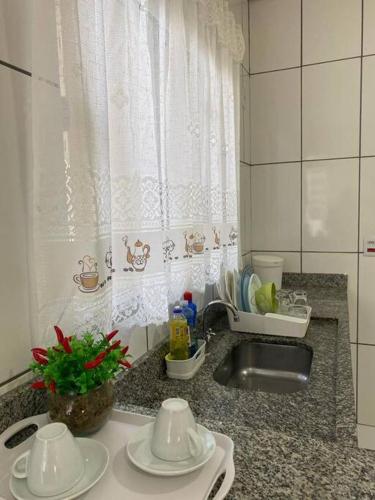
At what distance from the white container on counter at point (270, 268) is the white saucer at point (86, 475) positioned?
1.42 metres

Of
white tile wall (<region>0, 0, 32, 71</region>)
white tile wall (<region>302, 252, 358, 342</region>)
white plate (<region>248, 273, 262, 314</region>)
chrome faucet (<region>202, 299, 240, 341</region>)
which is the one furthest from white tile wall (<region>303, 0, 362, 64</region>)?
white tile wall (<region>0, 0, 32, 71</region>)

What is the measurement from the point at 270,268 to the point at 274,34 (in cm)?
126

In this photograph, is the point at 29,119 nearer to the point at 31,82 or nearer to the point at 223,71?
the point at 31,82

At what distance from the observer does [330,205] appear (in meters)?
1.95

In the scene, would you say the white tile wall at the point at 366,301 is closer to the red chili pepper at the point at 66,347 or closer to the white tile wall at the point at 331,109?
the white tile wall at the point at 331,109

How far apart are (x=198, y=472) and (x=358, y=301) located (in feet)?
5.41

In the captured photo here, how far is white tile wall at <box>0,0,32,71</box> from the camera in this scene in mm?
635

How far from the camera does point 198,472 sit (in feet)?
1.81

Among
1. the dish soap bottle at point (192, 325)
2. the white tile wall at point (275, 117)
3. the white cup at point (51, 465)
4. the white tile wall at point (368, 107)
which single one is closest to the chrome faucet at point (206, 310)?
the dish soap bottle at point (192, 325)

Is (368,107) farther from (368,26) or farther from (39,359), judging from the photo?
(39,359)

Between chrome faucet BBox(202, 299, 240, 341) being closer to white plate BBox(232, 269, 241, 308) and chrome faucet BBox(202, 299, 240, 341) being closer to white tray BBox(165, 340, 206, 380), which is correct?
white plate BBox(232, 269, 241, 308)

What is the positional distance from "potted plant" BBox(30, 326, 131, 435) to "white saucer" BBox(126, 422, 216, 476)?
0.29 ft

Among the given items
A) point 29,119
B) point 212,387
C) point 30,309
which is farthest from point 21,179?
point 212,387

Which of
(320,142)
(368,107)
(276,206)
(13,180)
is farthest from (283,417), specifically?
(368,107)
